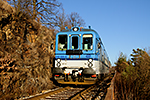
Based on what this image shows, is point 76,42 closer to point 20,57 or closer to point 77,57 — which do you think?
point 77,57

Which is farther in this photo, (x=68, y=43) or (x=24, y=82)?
(x=68, y=43)

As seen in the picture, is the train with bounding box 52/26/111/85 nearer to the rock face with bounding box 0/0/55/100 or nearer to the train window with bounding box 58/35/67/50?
the train window with bounding box 58/35/67/50

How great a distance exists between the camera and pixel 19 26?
9.54 m

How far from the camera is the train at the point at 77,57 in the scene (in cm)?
969

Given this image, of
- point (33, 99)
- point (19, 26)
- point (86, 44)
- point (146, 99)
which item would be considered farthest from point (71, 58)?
point (146, 99)

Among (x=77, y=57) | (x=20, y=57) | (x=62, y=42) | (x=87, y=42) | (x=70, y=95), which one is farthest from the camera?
(x=62, y=42)

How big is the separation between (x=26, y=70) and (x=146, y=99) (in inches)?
219

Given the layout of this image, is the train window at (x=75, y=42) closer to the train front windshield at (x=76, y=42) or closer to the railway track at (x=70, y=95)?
the train front windshield at (x=76, y=42)

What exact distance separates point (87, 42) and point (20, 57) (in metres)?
3.90

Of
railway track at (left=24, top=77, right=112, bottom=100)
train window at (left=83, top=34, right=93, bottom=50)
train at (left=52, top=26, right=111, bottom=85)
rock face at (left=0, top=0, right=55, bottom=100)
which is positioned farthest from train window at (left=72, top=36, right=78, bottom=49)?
railway track at (left=24, top=77, right=112, bottom=100)

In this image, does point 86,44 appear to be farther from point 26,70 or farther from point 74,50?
point 26,70

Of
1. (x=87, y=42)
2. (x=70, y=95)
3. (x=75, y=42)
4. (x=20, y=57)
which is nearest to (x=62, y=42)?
(x=75, y=42)

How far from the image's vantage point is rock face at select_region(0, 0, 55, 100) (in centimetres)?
720

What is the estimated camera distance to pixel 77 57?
32.5 ft
